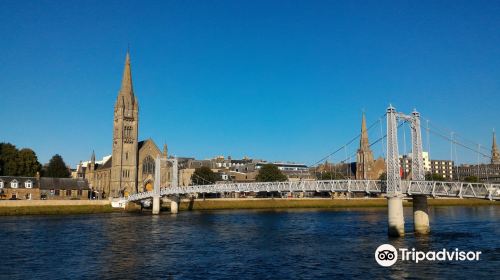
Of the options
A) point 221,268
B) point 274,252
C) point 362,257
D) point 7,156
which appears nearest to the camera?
point 221,268

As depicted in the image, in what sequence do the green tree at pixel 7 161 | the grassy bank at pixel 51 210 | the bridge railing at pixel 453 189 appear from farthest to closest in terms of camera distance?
the green tree at pixel 7 161 < the grassy bank at pixel 51 210 < the bridge railing at pixel 453 189

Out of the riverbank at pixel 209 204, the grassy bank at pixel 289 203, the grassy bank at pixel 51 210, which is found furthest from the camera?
the grassy bank at pixel 289 203

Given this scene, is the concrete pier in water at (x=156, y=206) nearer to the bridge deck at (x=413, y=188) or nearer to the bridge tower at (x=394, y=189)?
the bridge deck at (x=413, y=188)

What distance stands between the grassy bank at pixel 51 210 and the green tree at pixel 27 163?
2804 cm

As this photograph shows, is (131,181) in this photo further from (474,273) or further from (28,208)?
(474,273)

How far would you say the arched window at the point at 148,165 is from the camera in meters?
140

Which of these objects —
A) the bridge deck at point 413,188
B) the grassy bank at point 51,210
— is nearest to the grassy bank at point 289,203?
the grassy bank at point 51,210

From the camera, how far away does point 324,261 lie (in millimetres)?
36875

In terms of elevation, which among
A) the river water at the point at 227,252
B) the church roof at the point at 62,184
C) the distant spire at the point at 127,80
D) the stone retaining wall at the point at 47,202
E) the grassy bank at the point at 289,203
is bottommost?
the river water at the point at 227,252

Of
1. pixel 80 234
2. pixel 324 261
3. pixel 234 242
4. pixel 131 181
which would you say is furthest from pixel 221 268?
pixel 131 181

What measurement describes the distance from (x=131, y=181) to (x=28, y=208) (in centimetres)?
4536

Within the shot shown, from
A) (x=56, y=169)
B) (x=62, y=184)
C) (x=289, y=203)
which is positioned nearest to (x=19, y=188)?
(x=62, y=184)

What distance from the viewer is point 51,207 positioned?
92.4 metres

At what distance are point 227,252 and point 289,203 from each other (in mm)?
79147
